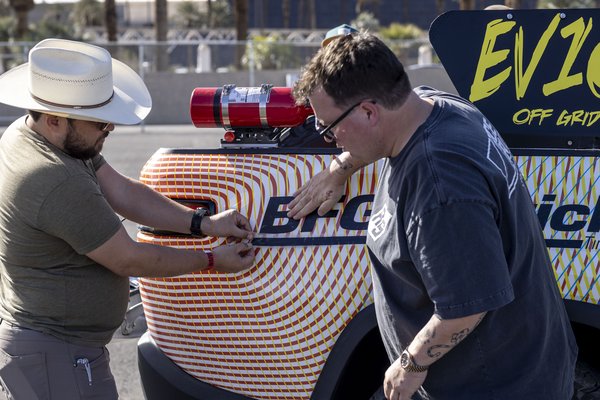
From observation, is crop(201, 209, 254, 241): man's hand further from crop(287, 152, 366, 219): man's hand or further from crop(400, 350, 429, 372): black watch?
crop(400, 350, 429, 372): black watch

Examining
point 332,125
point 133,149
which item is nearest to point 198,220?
point 332,125

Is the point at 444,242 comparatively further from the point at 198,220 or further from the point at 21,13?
the point at 21,13

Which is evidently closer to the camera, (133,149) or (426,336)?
(426,336)

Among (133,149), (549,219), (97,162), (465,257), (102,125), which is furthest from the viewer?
(133,149)

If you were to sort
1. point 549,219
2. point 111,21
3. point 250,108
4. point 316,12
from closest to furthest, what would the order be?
point 549,219 < point 250,108 < point 111,21 < point 316,12

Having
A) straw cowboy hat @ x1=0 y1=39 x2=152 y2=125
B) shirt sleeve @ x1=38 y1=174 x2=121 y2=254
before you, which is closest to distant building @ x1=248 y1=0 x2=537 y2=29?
straw cowboy hat @ x1=0 y1=39 x2=152 y2=125

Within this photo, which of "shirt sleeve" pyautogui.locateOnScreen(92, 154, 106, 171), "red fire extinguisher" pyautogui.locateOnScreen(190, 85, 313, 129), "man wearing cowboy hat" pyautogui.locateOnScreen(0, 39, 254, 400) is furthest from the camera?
"shirt sleeve" pyautogui.locateOnScreen(92, 154, 106, 171)

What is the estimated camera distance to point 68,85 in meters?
2.57

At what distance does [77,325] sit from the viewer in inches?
104

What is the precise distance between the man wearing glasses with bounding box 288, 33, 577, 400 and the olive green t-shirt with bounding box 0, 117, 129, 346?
800 millimetres

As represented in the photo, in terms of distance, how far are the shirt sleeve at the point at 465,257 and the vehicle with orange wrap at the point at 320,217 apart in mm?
582

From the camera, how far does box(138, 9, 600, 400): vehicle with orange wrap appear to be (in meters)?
2.42

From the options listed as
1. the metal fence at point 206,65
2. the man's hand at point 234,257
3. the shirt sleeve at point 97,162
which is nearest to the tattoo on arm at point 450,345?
the man's hand at point 234,257

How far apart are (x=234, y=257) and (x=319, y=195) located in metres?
0.33
